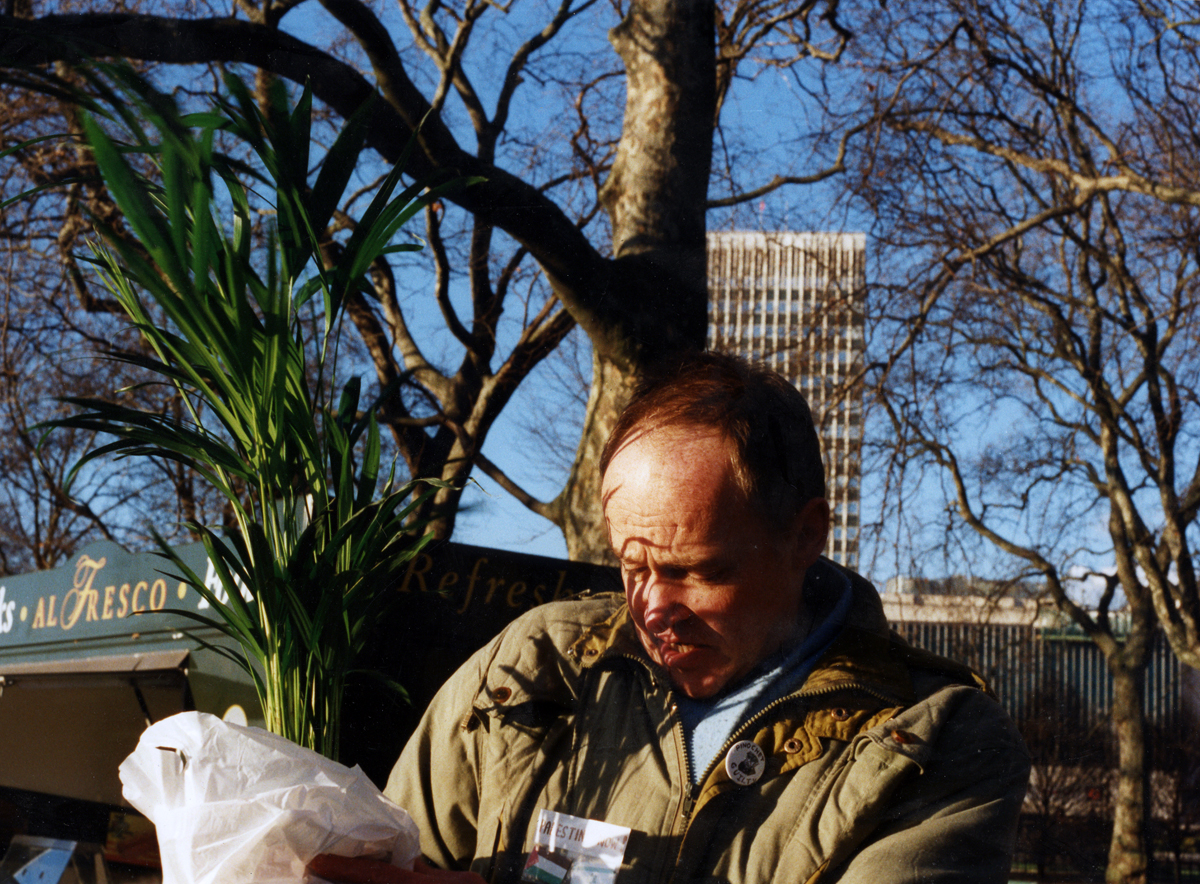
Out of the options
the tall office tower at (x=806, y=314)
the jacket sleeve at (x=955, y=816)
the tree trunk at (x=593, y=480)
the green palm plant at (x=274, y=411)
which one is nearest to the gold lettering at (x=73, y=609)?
the tree trunk at (x=593, y=480)

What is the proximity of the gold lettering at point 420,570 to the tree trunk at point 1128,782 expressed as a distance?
201 inches

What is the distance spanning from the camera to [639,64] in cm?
377

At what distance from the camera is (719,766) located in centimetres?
145

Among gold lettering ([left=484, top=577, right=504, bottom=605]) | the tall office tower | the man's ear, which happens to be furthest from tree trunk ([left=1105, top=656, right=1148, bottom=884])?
the man's ear

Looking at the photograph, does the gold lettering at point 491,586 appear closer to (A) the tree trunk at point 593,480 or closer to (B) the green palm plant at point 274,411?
(A) the tree trunk at point 593,480

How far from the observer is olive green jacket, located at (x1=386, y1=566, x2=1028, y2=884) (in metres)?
1.34

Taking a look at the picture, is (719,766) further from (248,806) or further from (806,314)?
(806,314)

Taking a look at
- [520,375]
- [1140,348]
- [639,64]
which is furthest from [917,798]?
[1140,348]

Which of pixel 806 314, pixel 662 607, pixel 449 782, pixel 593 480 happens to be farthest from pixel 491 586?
pixel 806 314

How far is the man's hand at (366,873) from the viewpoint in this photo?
4.39ft

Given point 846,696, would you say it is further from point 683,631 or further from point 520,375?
point 520,375

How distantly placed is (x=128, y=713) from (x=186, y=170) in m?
2.36

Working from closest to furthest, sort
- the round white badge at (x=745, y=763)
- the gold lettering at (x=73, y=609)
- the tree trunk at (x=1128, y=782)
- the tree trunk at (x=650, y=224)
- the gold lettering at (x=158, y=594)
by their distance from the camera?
1. the round white badge at (x=745, y=763)
2. the gold lettering at (x=158, y=594)
3. the tree trunk at (x=650, y=224)
4. the gold lettering at (x=73, y=609)
5. the tree trunk at (x=1128, y=782)

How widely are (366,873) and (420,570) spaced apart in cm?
177
